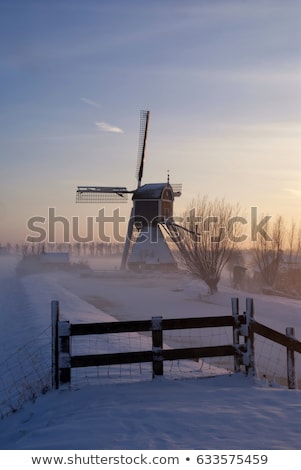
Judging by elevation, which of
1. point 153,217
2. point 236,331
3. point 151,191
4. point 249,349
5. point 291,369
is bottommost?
point 291,369

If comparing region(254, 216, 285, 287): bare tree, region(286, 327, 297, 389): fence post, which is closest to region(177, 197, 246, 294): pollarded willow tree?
region(254, 216, 285, 287): bare tree

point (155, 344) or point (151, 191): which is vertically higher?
point (151, 191)

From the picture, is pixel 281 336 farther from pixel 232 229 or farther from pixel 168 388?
pixel 232 229

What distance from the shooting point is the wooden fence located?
7.62m

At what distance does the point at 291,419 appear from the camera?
245 inches

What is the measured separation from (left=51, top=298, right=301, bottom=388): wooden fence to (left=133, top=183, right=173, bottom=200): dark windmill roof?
41194 mm

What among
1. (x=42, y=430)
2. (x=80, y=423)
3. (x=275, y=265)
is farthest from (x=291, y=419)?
(x=275, y=265)

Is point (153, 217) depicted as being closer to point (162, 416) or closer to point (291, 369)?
point (291, 369)

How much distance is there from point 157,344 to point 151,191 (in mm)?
43011

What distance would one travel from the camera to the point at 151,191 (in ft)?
166

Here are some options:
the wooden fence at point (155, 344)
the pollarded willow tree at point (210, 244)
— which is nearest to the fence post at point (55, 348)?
the wooden fence at point (155, 344)

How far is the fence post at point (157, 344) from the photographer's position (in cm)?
791

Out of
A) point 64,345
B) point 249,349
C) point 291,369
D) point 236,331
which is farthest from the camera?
point 291,369

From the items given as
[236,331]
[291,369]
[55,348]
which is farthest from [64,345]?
[291,369]
